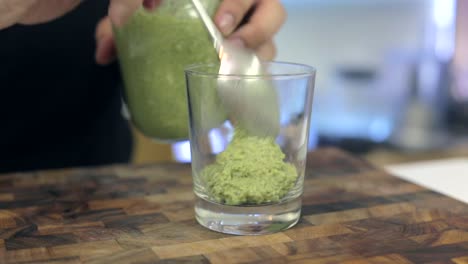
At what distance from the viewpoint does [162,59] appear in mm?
641

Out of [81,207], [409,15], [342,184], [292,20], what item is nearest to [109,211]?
[81,207]

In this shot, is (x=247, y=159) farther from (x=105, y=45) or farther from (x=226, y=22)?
(x=105, y=45)

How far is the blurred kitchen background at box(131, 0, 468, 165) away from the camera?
2.27 metres

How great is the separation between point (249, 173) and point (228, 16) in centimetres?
19

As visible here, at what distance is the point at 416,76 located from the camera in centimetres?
228

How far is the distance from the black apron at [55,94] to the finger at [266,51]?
0.93ft

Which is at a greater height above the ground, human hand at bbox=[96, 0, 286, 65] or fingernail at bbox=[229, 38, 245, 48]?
human hand at bbox=[96, 0, 286, 65]

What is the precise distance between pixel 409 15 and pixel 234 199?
6.48ft

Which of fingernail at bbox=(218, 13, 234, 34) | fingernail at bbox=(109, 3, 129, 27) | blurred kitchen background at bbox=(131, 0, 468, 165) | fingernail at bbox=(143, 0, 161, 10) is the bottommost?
blurred kitchen background at bbox=(131, 0, 468, 165)

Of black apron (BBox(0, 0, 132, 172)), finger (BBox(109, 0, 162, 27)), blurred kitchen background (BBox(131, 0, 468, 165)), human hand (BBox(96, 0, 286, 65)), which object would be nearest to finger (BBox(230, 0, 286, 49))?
human hand (BBox(96, 0, 286, 65))

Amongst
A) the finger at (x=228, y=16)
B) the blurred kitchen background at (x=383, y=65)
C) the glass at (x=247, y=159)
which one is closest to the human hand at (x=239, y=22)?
the finger at (x=228, y=16)

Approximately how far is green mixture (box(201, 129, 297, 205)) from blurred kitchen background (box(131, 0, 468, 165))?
175cm

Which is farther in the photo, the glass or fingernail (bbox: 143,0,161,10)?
fingernail (bbox: 143,0,161,10)

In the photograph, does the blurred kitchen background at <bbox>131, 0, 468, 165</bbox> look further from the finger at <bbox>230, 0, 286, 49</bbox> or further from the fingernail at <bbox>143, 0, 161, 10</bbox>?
the fingernail at <bbox>143, 0, 161, 10</bbox>
